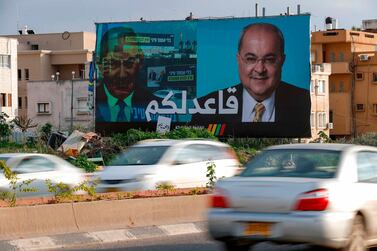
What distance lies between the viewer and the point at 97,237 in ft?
50.0

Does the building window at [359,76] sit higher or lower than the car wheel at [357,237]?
higher

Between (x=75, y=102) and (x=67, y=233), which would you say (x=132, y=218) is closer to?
(x=67, y=233)

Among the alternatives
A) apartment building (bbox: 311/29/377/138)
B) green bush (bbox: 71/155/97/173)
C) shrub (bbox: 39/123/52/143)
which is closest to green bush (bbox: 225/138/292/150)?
green bush (bbox: 71/155/97/173)

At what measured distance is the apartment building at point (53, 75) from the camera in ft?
285

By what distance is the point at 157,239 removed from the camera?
15664 mm

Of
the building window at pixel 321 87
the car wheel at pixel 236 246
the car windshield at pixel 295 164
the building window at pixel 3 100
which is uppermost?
the building window at pixel 321 87

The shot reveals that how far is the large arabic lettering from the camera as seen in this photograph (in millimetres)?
56312

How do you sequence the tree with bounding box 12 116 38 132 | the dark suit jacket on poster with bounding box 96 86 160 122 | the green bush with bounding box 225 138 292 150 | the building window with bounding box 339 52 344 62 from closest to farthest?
the green bush with bounding box 225 138 292 150
the dark suit jacket on poster with bounding box 96 86 160 122
the tree with bounding box 12 116 38 132
the building window with bounding box 339 52 344 62

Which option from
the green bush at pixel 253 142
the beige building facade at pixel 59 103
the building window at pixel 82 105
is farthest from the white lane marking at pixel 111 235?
the building window at pixel 82 105

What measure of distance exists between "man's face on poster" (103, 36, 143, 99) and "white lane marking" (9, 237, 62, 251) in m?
45.0

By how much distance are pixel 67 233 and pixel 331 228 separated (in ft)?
17.8

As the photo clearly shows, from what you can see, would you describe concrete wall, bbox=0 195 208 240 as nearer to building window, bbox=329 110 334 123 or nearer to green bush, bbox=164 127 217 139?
green bush, bbox=164 127 217 139

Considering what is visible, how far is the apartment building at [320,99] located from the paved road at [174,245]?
68.5 metres

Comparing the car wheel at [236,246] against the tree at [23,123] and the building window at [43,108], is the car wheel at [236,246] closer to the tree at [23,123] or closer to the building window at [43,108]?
the tree at [23,123]
